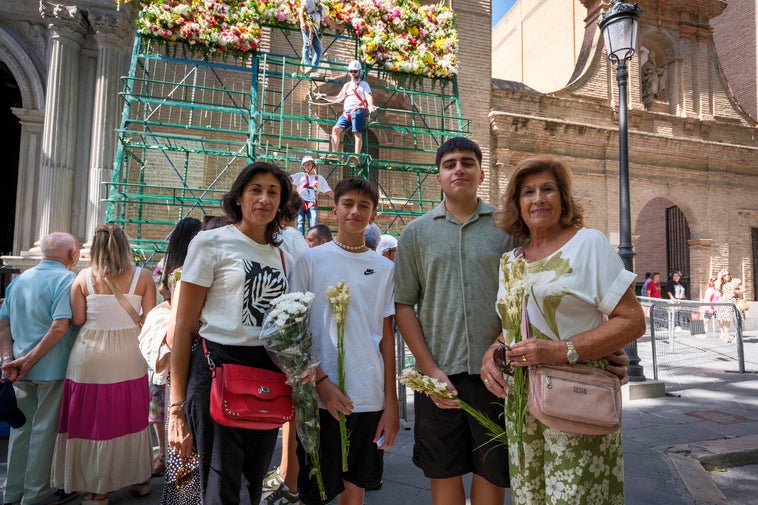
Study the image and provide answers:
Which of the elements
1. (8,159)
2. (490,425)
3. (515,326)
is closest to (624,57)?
(515,326)

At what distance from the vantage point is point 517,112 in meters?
15.5

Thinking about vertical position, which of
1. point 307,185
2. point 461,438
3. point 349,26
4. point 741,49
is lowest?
point 461,438

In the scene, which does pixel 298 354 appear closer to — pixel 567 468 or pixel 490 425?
pixel 490 425

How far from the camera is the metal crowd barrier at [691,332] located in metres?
8.45

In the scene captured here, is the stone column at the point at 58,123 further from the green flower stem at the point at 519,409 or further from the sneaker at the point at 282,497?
the green flower stem at the point at 519,409

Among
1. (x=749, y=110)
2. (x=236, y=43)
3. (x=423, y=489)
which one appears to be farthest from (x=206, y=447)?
(x=749, y=110)

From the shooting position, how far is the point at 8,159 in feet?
61.4

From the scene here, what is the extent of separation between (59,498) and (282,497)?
171cm

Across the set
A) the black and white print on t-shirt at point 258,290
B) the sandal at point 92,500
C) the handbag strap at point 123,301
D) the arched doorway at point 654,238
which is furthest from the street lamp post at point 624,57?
the arched doorway at point 654,238

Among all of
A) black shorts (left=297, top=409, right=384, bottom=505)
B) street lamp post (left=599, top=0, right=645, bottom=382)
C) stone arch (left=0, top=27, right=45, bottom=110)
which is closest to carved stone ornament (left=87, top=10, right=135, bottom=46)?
stone arch (left=0, top=27, right=45, bottom=110)

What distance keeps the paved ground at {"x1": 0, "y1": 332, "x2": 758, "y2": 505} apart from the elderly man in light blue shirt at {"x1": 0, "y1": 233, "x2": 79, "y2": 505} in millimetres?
590

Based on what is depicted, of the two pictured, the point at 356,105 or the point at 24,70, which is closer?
the point at 356,105

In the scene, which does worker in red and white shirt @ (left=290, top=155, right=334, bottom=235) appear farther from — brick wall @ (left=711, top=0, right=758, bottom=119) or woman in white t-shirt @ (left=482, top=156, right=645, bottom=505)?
brick wall @ (left=711, top=0, right=758, bottom=119)

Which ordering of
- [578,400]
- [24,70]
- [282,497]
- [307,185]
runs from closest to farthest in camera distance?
[578,400], [282,497], [307,185], [24,70]
